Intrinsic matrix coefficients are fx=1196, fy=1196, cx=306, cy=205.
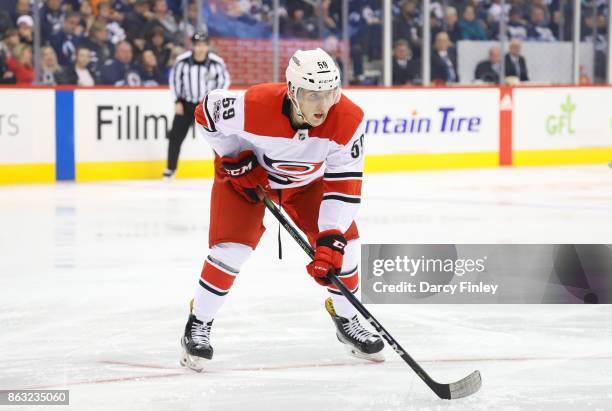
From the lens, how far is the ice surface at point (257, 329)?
3.23 m

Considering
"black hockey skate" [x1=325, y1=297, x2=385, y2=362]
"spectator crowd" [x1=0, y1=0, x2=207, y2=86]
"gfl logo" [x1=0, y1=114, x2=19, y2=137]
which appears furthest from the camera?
"spectator crowd" [x1=0, y1=0, x2=207, y2=86]

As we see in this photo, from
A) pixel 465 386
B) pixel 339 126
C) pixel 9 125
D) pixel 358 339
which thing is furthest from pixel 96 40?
pixel 465 386

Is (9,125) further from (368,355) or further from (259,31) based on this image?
(368,355)

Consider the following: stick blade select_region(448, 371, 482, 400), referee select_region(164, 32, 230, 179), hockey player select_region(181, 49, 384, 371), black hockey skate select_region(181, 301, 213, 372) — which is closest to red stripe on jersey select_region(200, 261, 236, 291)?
hockey player select_region(181, 49, 384, 371)

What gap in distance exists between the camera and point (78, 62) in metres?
10.1

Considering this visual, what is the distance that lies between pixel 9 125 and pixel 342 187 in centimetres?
658

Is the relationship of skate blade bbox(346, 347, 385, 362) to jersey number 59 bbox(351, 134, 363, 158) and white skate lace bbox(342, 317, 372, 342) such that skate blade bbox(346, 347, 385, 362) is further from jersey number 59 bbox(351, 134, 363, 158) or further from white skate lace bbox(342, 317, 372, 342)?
jersey number 59 bbox(351, 134, 363, 158)

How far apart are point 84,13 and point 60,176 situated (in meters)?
A: 1.45

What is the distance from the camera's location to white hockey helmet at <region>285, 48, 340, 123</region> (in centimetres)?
325

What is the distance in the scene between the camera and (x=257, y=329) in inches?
163

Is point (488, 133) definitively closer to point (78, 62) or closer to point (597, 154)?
point (597, 154)

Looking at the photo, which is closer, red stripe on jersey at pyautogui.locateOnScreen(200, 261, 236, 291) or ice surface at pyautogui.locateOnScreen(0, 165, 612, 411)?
ice surface at pyautogui.locateOnScreen(0, 165, 612, 411)

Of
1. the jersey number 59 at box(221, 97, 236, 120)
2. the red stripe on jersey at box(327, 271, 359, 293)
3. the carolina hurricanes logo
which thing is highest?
the jersey number 59 at box(221, 97, 236, 120)

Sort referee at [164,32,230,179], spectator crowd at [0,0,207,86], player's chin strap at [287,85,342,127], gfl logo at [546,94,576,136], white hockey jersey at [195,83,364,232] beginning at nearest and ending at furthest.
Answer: player's chin strap at [287,85,342,127]
white hockey jersey at [195,83,364,232]
spectator crowd at [0,0,207,86]
referee at [164,32,230,179]
gfl logo at [546,94,576,136]
